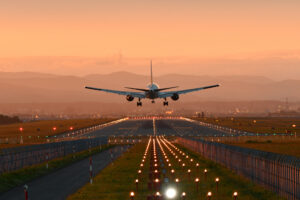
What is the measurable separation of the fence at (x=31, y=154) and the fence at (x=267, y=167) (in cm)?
2134

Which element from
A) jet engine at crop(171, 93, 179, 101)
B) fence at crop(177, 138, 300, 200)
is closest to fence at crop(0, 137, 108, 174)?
fence at crop(177, 138, 300, 200)

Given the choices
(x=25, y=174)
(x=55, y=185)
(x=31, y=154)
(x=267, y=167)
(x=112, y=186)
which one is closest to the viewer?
(x=267, y=167)

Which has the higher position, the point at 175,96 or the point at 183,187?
the point at 175,96

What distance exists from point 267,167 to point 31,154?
33141 millimetres

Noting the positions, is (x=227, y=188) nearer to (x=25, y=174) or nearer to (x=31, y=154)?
(x=25, y=174)

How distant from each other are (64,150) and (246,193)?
47.9 meters

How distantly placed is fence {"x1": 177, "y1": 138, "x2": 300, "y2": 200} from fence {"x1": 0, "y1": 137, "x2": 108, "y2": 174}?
21.3 meters

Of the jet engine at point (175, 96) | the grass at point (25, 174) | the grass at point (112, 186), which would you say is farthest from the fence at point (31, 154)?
the jet engine at point (175, 96)

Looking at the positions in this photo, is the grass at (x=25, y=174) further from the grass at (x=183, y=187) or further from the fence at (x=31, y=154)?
the grass at (x=183, y=187)

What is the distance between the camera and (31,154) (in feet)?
206

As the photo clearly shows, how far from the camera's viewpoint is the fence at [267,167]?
31.6 meters

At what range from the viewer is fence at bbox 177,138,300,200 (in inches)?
1244

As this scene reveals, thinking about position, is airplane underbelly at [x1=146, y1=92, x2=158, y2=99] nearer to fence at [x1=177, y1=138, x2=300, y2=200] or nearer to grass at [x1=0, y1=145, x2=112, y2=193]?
grass at [x1=0, y1=145, x2=112, y2=193]

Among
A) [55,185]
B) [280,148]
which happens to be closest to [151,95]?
[280,148]
